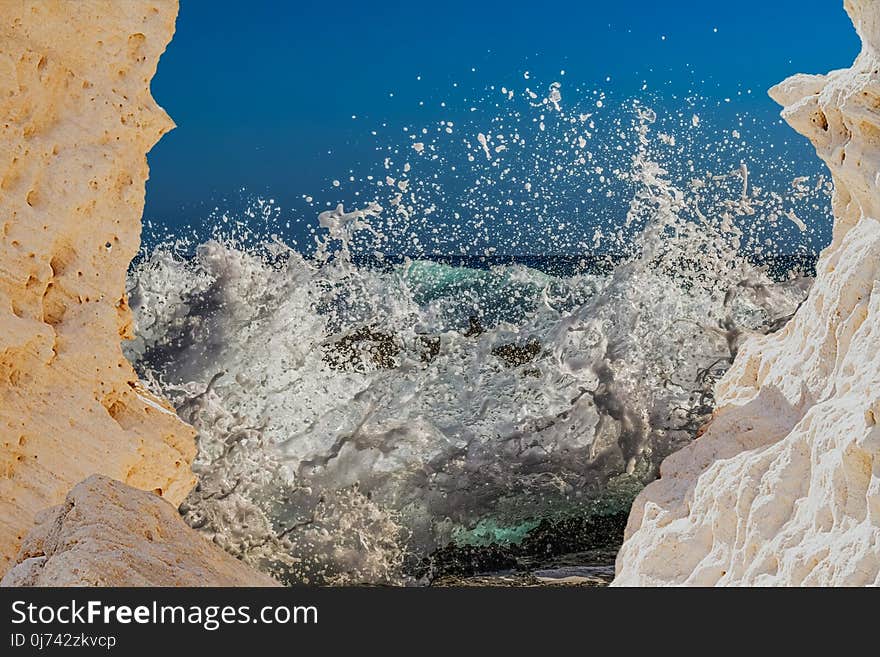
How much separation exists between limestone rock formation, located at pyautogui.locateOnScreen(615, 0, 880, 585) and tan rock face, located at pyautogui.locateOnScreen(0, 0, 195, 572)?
2642 mm

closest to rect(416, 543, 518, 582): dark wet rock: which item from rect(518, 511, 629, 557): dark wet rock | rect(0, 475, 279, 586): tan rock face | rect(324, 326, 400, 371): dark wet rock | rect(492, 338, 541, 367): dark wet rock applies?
rect(518, 511, 629, 557): dark wet rock

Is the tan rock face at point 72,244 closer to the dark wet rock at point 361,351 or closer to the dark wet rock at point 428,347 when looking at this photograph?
the dark wet rock at point 361,351

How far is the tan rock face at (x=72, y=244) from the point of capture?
4238mm

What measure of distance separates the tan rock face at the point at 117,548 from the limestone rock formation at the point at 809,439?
5.77ft

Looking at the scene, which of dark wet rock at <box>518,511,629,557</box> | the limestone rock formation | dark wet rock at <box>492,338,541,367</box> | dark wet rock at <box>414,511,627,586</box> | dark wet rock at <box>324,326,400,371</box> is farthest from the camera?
dark wet rock at <box>324,326,400,371</box>

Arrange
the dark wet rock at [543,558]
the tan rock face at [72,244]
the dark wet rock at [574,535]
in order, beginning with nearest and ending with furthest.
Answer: the tan rock face at [72,244], the dark wet rock at [543,558], the dark wet rock at [574,535]

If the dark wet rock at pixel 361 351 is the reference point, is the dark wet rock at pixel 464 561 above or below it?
below

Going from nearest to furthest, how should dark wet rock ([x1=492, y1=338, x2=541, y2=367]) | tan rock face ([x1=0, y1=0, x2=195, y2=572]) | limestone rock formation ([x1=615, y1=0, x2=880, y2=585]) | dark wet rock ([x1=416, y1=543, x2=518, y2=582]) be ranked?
limestone rock formation ([x1=615, y1=0, x2=880, y2=585]), tan rock face ([x1=0, y1=0, x2=195, y2=572]), dark wet rock ([x1=416, y1=543, x2=518, y2=582]), dark wet rock ([x1=492, y1=338, x2=541, y2=367])

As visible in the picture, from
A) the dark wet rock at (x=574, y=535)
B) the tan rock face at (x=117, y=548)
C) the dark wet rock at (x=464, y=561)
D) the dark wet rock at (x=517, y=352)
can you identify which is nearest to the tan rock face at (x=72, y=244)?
the tan rock face at (x=117, y=548)

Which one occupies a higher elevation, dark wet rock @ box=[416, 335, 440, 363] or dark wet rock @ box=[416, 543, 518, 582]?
dark wet rock @ box=[416, 335, 440, 363]

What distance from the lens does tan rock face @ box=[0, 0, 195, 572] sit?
4238mm

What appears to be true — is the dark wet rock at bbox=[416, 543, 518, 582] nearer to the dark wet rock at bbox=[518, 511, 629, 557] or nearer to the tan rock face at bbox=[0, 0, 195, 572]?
the dark wet rock at bbox=[518, 511, 629, 557]

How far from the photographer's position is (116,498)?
2.91 meters

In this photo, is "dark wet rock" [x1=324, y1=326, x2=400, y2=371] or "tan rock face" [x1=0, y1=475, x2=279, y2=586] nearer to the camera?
"tan rock face" [x1=0, y1=475, x2=279, y2=586]
